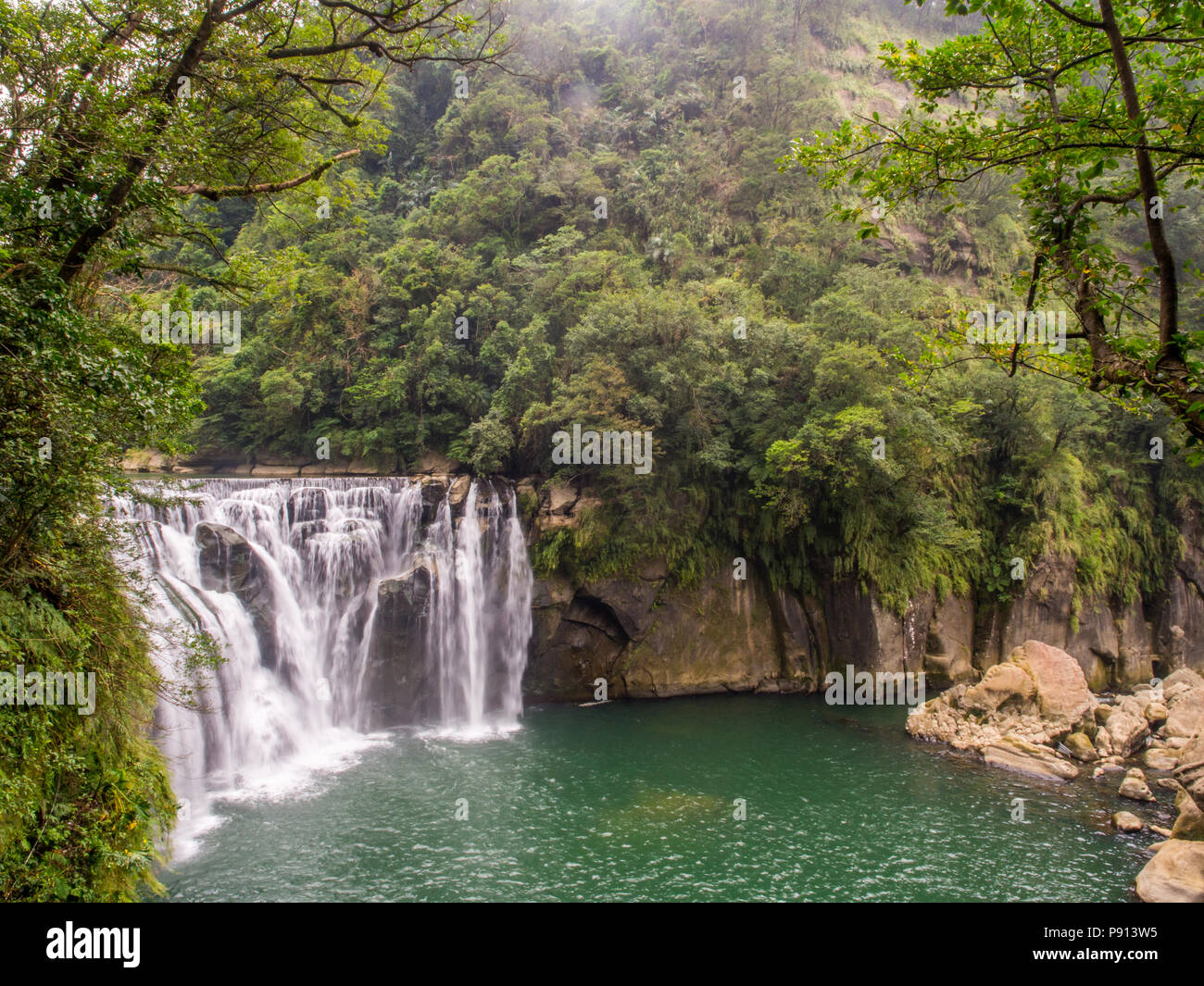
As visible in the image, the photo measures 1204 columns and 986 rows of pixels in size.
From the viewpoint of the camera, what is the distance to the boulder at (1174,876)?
32.2 ft

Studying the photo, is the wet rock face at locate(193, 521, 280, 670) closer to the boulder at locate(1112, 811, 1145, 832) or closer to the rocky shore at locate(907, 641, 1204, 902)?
the rocky shore at locate(907, 641, 1204, 902)

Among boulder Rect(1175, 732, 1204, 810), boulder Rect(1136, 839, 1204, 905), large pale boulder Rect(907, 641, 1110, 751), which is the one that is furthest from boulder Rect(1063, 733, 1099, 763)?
boulder Rect(1136, 839, 1204, 905)

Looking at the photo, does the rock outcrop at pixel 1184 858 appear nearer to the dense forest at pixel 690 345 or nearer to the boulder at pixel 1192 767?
the boulder at pixel 1192 767

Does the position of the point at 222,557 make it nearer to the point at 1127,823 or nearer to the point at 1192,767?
the point at 1127,823

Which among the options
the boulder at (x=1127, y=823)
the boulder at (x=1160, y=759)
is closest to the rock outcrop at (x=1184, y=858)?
the boulder at (x=1127, y=823)

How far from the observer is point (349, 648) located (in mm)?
17906

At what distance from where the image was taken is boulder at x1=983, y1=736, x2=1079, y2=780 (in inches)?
586

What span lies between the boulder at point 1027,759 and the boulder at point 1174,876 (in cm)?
445

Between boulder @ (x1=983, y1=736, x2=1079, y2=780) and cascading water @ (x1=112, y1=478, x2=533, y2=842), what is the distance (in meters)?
11.5

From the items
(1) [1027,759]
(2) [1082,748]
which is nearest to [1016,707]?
(2) [1082,748]

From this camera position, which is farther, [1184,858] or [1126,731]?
A: [1126,731]

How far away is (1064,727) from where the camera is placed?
16.5 metres

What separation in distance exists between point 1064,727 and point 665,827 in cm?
1057
